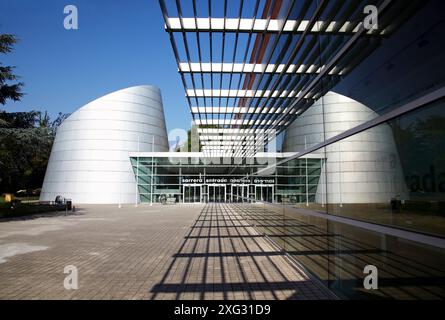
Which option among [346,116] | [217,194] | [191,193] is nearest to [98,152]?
[191,193]

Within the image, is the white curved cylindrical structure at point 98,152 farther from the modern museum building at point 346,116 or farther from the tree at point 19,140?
the modern museum building at point 346,116

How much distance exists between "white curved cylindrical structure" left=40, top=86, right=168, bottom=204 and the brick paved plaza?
3400cm

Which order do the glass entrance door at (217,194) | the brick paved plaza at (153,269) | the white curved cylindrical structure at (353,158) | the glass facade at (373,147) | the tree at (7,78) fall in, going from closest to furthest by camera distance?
the glass facade at (373,147) < the white curved cylindrical structure at (353,158) < the brick paved plaza at (153,269) < the tree at (7,78) < the glass entrance door at (217,194)

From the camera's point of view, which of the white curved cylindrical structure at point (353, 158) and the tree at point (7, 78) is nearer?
the white curved cylindrical structure at point (353, 158)

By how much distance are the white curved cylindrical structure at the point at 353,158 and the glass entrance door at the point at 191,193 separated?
34167 millimetres

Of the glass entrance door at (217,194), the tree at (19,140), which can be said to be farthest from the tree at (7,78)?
the glass entrance door at (217,194)

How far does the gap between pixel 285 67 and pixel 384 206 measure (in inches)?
191

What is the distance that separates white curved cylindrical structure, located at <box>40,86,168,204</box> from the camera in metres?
44.7

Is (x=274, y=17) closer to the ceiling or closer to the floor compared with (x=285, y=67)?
closer to the ceiling

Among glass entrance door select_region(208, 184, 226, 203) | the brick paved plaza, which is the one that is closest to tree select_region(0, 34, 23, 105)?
the brick paved plaza

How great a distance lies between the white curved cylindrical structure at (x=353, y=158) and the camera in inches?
117

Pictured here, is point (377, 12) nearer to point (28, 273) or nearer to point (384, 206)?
point (384, 206)
